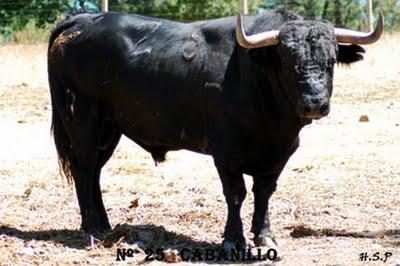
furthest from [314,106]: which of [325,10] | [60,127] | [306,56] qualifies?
[325,10]

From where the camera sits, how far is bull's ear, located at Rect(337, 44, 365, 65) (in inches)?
313

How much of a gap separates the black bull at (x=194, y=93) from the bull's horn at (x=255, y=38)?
0.22ft

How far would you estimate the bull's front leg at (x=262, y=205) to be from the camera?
8.02m

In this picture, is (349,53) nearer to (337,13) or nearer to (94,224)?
(94,224)

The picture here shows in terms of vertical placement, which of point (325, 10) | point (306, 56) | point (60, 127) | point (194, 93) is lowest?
point (325, 10)

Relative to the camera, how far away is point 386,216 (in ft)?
29.6

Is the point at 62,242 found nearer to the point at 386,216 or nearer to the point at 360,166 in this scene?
the point at 386,216

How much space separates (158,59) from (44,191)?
268cm

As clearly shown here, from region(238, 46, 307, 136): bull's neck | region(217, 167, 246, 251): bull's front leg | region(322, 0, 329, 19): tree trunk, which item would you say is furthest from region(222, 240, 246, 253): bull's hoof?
region(322, 0, 329, 19): tree trunk

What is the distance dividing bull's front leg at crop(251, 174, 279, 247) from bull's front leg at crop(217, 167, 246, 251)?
0.78 feet

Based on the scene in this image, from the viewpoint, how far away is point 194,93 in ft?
26.5

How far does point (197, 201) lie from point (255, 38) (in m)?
2.73

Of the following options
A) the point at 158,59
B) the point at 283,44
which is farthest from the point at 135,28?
the point at 283,44

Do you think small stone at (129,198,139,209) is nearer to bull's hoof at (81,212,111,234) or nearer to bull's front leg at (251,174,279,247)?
bull's hoof at (81,212,111,234)
